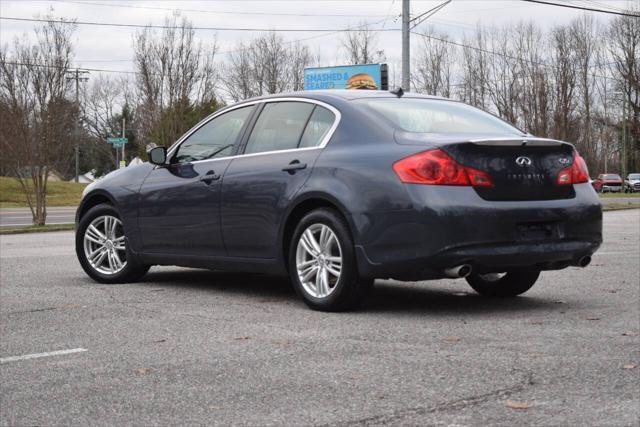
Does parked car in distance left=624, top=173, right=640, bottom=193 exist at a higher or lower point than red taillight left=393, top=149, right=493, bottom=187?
lower

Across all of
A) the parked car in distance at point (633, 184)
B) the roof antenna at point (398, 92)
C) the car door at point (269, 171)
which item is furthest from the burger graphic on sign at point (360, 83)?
the parked car in distance at point (633, 184)

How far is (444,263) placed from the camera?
20.5 feet

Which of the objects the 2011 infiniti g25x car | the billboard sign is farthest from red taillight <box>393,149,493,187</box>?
the billboard sign

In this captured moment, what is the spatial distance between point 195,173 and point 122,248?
122 cm

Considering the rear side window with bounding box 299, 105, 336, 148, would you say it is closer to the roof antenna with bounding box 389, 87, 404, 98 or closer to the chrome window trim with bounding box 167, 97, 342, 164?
the chrome window trim with bounding box 167, 97, 342, 164

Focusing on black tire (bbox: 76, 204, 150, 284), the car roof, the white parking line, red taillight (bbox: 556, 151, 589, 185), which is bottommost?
the white parking line

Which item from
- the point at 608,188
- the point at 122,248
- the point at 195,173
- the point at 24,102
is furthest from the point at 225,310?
the point at 608,188

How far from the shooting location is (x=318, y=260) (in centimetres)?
677

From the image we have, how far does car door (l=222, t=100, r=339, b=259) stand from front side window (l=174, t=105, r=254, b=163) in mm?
214

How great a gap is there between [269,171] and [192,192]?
954mm

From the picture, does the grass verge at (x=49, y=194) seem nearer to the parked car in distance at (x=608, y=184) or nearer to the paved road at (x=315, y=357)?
the parked car in distance at (x=608, y=184)

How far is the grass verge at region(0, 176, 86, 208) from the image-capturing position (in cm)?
4881

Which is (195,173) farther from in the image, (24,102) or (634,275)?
(24,102)

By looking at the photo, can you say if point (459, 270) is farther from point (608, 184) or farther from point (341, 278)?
point (608, 184)
